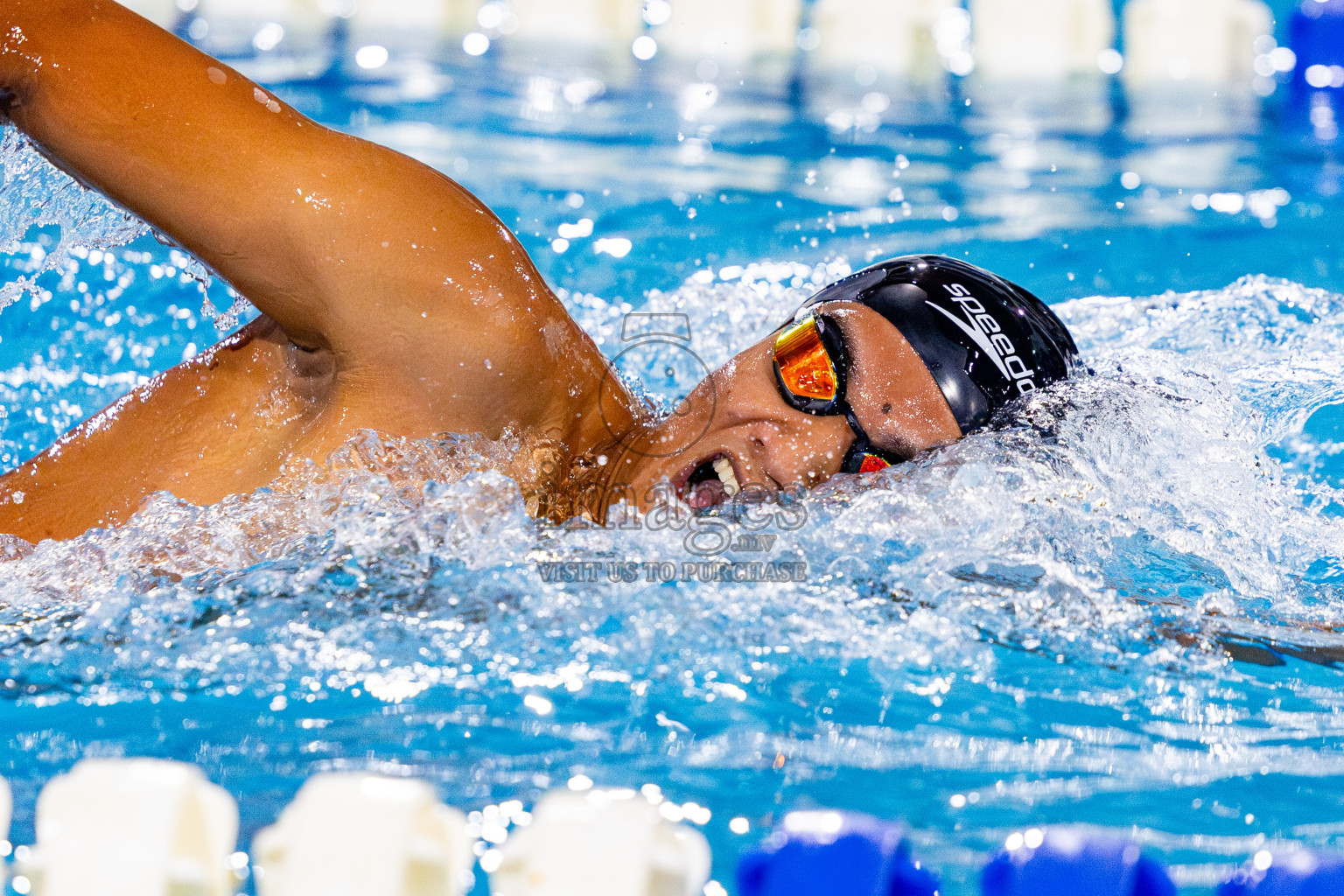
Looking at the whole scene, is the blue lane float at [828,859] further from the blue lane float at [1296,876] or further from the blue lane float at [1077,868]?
the blue lane float at [1296,876]

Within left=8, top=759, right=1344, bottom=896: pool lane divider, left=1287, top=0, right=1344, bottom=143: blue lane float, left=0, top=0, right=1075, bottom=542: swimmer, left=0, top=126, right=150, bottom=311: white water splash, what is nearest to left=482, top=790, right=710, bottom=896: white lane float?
left=8, top=759, right=1344, bottom=896: pool lane divider

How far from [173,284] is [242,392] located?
65.6 inches

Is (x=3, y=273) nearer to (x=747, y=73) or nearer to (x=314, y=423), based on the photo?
(x=314, y=423)

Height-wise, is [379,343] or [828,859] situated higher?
[379,343]

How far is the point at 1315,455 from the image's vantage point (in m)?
2.87

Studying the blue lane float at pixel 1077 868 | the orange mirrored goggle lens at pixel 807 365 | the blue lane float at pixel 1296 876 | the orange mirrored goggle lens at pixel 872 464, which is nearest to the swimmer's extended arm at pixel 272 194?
the orange mirrored goggle lens at pixel 807 365

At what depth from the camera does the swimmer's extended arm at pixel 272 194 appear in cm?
148

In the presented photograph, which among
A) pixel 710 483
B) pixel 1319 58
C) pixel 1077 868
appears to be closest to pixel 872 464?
pixel 710 483

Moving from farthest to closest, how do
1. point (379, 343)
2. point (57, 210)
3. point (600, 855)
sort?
1. point (57, 210)
2. point (379, 343)
3. point (600, 855)

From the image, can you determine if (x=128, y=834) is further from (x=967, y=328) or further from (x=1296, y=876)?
(x=967, y=328)

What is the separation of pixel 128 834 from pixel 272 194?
82cm

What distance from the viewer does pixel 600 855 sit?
0.97m

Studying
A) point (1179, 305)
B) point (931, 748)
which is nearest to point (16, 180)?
point (931, 748)

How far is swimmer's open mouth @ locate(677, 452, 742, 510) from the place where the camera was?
6.15 ft
